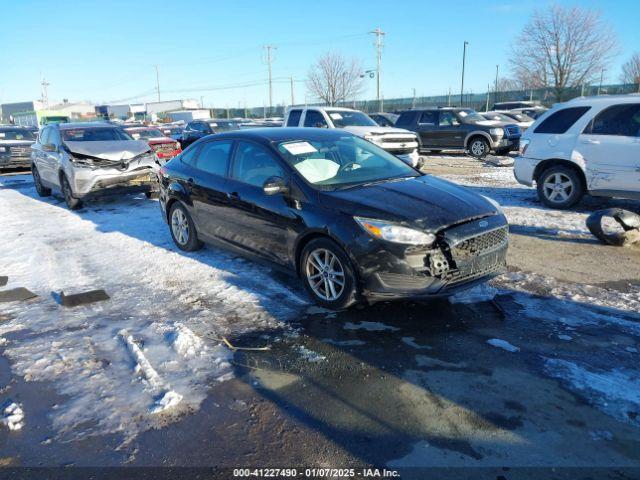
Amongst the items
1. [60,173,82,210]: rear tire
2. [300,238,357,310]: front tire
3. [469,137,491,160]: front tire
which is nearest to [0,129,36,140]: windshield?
[60,173,82,210]: rear tire

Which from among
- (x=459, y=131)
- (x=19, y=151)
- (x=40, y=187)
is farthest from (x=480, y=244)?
(x=19, y=151)

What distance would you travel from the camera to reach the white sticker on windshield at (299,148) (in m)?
5.18

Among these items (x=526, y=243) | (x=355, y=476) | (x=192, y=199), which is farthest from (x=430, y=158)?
(x=355, y=476)

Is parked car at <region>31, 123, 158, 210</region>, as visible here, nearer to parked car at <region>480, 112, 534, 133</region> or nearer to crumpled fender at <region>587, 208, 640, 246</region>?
crumpled fender at <region>587, 208, 640, 246</region>

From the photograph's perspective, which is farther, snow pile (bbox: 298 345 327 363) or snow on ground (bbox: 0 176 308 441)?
snow pile (bbox: 298 345 327 363)

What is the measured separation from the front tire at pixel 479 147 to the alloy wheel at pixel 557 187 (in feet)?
29.3

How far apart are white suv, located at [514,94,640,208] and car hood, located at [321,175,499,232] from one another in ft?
14.1

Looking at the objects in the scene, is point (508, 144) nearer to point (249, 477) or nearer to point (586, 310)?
point (586, 310)

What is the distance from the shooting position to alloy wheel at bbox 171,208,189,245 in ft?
21.7

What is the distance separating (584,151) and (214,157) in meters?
6.05

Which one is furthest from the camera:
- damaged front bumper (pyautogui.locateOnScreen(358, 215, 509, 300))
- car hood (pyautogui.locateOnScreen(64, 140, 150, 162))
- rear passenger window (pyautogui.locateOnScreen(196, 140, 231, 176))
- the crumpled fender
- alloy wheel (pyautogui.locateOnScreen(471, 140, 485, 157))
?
alloy wheel (pyautogui.locateOnScreen(471, 140, 485, 157))

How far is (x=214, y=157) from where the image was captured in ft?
19.7

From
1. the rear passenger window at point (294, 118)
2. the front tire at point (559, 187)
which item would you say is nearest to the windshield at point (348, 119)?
the rear passenger window at point (294, 118)

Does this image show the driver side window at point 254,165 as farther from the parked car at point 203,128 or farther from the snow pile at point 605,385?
the parked car at point 203,128
